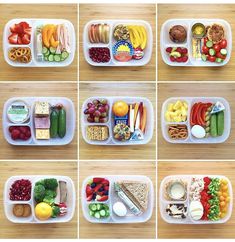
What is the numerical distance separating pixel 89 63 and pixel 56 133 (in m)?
0.43

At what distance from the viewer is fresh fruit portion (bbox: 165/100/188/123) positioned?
3443 mm

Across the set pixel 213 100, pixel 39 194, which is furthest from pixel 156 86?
pixel 39 194

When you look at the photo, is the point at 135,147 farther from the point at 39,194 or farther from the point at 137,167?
the point at 39,194

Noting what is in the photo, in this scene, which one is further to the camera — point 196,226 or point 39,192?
point 196,226

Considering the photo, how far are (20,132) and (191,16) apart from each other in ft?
3.80

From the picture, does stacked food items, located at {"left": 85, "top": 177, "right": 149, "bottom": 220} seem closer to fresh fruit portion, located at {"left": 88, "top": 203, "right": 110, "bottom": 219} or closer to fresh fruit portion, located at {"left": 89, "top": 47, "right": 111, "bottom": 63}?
fresh fruit portion, located at {"left": 88, "top": 203, "right": 110, "bottom": 219}

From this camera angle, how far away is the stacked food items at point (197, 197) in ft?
11.3

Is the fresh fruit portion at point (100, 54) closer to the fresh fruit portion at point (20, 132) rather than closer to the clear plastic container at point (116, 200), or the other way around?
the fresh fruit portion at point (20, 132)

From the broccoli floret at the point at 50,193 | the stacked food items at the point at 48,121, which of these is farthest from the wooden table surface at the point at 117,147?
the broccoli floret at the point at 50,193

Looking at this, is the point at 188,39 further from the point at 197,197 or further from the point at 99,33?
the point at 197,197

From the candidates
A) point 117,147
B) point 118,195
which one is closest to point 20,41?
point 117,147

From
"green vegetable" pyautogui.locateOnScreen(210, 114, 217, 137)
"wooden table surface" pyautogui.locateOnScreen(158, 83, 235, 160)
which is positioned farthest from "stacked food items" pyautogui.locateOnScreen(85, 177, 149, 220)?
"green vegetable" pyautogui.locateOnScreen(210, 114, 217, 137)

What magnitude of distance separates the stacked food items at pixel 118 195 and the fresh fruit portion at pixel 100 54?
2.18ft

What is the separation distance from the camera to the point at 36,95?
11.5ft
